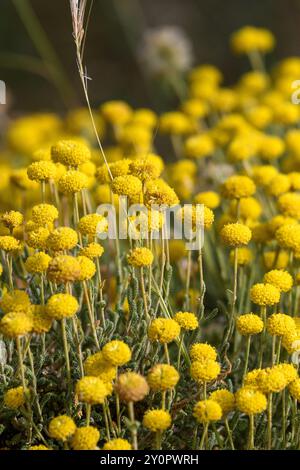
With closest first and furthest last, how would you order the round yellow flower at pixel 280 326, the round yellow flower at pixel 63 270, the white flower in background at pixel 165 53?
the round yellow flower at pixel 63 270 < the round yellow flower at pixel 280 326 < the white flower in background at pixel 165 53

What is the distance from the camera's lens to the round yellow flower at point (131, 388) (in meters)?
1.68

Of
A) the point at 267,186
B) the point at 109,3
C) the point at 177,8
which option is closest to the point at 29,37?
the point at 109,3

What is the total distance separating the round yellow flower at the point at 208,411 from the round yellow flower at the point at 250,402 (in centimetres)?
5

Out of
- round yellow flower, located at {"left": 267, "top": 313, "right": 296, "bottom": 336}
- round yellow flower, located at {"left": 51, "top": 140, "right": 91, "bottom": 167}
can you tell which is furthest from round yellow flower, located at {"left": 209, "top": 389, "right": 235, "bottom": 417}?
round yellow flower, located at {"left": 51, "top": 140, "right": 91, "bottom": 167}

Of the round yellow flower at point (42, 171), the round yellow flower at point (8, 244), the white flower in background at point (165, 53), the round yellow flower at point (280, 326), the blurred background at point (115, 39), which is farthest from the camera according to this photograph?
the blurred background at point (115, 39)

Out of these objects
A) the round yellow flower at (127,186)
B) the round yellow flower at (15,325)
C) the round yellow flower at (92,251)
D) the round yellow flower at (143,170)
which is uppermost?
the round yellow flower at (143,170)

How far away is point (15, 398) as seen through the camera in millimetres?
1833

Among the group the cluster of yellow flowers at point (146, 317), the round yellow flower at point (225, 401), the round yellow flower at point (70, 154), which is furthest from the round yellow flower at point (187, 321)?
the round yellow flower at point (70, 154)

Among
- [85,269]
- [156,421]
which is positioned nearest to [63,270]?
[85,269]

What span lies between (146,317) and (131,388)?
39cm

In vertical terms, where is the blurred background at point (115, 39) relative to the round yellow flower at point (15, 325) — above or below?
above

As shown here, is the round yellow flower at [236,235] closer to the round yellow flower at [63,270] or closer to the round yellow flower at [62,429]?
the round yellow flower at [63,270]

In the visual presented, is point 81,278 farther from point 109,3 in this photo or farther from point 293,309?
point 109,3
